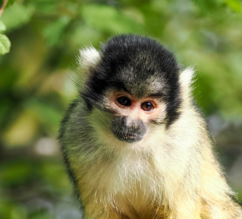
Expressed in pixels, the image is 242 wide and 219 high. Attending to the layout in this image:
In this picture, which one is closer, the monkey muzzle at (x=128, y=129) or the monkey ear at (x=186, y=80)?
the monkey muzzle at (x=128, y=129)

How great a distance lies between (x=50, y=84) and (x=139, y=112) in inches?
141

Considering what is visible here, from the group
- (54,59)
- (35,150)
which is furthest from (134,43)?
(35,150)

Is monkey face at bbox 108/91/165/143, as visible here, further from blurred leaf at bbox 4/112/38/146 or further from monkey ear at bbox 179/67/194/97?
blurred leaf at bbox 4/112/38/146

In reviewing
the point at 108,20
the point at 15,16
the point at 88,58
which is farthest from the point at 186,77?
the point at 15,16

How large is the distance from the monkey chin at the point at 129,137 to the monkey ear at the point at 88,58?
0.79 m

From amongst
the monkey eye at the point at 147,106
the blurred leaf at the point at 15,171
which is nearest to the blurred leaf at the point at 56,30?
the monkey eye at the point at 147,106

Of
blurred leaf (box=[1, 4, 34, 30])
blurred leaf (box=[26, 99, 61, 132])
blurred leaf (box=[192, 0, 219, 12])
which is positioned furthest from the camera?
blurred leaf (box=[26, 99, 61, 132])

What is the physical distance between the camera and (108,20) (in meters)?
4.20

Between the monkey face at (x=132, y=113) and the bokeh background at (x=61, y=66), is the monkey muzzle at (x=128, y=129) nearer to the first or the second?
the monkey face at (x=132, y=113)

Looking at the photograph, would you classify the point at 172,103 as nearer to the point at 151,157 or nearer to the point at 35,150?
the point at 151,157

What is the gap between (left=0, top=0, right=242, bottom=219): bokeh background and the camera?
4.44m

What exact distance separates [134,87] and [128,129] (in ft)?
1.22

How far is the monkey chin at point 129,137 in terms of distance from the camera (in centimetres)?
330

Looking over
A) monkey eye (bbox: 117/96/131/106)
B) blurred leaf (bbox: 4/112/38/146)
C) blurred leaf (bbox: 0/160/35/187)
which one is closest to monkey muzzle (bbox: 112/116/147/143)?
monkey eye (bbox: 117/96/131/106)
